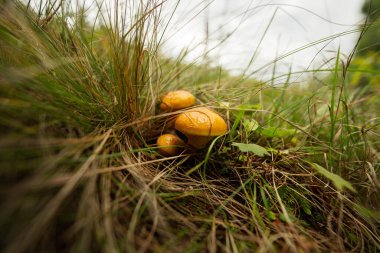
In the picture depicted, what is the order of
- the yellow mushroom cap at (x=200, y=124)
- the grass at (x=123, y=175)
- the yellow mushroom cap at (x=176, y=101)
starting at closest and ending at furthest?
the grass at (x=123, y=175) < the yellow mushroom cap at (x=200, y=124) < the yellow mushroom cap at (x=176, y=101)

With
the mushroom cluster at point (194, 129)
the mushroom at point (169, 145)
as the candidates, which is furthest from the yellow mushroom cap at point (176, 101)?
the mushroom at point (169, 145)

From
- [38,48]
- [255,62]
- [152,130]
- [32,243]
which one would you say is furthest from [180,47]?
[32,243]

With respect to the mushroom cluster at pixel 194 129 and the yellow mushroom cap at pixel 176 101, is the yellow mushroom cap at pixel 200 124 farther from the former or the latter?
the yellow mushroom cap at pixel 176 101

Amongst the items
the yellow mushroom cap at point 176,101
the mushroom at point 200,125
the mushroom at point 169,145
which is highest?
the yellow mushroom cap at point 176,101

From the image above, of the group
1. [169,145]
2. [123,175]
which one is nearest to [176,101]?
[169,145]

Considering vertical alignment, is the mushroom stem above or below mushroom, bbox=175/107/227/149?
below

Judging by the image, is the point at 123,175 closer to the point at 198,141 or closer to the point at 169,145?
the point at 169,145

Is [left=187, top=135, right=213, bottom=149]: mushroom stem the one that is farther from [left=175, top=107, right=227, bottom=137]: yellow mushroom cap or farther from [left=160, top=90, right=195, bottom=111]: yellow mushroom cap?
[left=160, top=90, right=195, bottom=111]: yellow mushroom cap

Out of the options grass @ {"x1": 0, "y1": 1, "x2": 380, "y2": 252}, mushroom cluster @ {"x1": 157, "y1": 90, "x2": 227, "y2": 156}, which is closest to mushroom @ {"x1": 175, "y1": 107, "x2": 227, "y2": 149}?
mushroom cluster @ {"x1": 157, "y1": 90, "x2": 227, "y2": 156}
